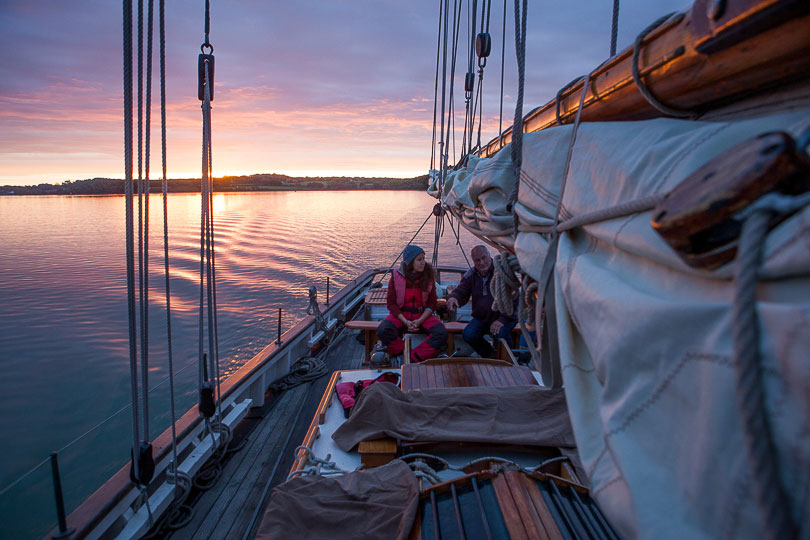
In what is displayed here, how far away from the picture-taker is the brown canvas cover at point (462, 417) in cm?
193

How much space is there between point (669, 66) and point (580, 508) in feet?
4.66

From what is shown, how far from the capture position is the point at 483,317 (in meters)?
3.69

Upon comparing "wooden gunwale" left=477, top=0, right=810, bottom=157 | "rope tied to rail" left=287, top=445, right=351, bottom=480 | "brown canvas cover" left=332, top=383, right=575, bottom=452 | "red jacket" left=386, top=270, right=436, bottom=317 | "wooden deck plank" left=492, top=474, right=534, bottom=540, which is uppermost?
"wooden gunwale" left=477, top=0, right=810, bottom=157

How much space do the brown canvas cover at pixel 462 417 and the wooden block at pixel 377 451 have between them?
0.09 ft

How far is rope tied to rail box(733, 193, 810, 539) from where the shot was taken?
0.35m

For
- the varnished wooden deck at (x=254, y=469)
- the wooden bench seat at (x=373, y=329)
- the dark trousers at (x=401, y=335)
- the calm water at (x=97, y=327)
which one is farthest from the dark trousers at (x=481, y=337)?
the calm water at (x=97, y=327)

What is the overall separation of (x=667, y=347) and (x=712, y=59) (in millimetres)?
447

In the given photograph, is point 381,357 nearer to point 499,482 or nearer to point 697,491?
point 499,482

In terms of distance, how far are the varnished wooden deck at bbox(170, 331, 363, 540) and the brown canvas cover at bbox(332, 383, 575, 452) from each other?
2.38 feet

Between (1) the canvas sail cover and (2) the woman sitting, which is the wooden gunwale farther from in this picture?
(2) the woman sitting

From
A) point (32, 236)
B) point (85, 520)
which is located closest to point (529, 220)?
point (85, 520)

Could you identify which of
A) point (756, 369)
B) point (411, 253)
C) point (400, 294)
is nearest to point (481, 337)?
point (400, 294)

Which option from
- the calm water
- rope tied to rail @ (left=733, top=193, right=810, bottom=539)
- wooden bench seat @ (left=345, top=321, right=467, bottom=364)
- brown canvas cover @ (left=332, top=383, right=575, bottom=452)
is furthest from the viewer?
wooden bench seat @ (left=345, top=321, right=467, bottom=364)

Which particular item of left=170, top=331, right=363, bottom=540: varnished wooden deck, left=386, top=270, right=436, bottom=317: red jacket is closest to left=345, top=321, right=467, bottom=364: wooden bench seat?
left=386, top=270, right=436, bottom=317: red jacket
